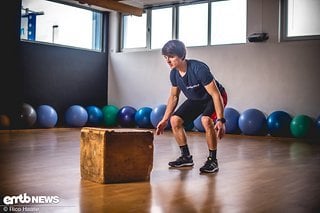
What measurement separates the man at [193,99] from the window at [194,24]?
5.13 m

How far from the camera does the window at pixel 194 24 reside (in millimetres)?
8484

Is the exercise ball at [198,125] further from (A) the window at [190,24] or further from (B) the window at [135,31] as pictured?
(B) the window at [135,31]

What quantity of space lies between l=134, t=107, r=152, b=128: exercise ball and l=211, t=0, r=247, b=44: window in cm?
207

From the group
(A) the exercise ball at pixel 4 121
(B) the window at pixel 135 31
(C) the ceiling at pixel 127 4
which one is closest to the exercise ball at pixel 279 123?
(C) the ceiling at pixel 127 4

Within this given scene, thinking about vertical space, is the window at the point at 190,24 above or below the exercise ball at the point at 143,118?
above

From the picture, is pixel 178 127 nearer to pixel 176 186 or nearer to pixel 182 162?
pixel 182 162

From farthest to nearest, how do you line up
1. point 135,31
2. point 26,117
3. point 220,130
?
1. point 135,31
2. point 26,117
3. point 220,130

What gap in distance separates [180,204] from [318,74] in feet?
18.4

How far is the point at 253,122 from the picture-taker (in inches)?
275

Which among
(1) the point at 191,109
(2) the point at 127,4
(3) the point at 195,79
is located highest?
(2) the point at 127,4

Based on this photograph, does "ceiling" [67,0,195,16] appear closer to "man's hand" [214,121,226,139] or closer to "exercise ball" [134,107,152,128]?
"exercise ball" [134,107,152,128]

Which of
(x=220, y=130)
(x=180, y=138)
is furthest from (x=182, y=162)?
(x=220, y=130)

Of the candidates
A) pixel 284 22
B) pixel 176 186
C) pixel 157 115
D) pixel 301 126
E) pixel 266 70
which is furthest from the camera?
pixel 157 115

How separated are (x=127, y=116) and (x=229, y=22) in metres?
3.00
